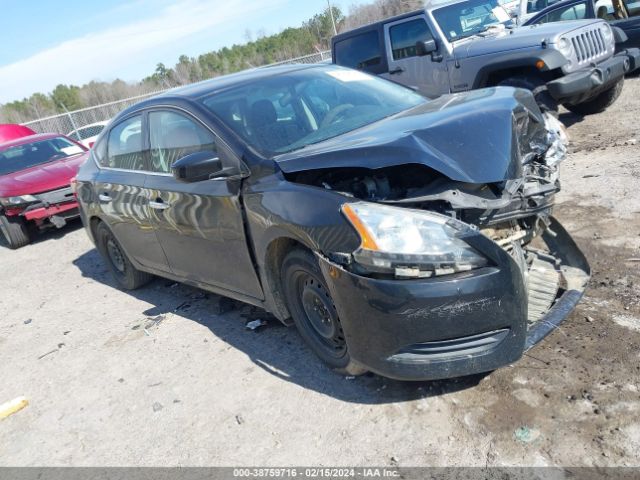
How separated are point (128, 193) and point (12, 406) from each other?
6.00 feet

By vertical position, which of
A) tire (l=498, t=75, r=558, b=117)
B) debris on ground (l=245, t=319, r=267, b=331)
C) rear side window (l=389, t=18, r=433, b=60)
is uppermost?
rear side window (l=389, t=18, r=433, b=60)

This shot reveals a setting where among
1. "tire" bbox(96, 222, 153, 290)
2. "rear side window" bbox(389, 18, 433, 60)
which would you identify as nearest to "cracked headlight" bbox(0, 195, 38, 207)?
"tire" bbox(96, 222, 153, 290)

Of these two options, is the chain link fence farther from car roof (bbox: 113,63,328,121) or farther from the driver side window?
car roof (bbox: 113,63,328,121)

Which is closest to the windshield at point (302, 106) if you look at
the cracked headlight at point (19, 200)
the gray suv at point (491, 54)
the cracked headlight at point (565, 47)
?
the gray suv at point (491, 54)

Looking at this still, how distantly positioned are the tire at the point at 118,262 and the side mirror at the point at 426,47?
16.6ft

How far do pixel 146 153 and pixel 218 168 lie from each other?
1.29 meters

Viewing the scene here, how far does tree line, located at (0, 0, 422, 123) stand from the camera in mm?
46812

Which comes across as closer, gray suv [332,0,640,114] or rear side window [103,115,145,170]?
rear side window [103,115,145,170]

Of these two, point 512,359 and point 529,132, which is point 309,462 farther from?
point 529,132

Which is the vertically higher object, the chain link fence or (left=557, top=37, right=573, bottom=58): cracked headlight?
the chain link fence

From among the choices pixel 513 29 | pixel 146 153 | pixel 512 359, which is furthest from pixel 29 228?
pixel 512 359

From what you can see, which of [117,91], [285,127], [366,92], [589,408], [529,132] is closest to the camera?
[589,408]

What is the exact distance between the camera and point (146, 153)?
4621mm

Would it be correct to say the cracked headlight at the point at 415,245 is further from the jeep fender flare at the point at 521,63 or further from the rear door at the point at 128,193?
the jeep fender flare at the point at 521,63
